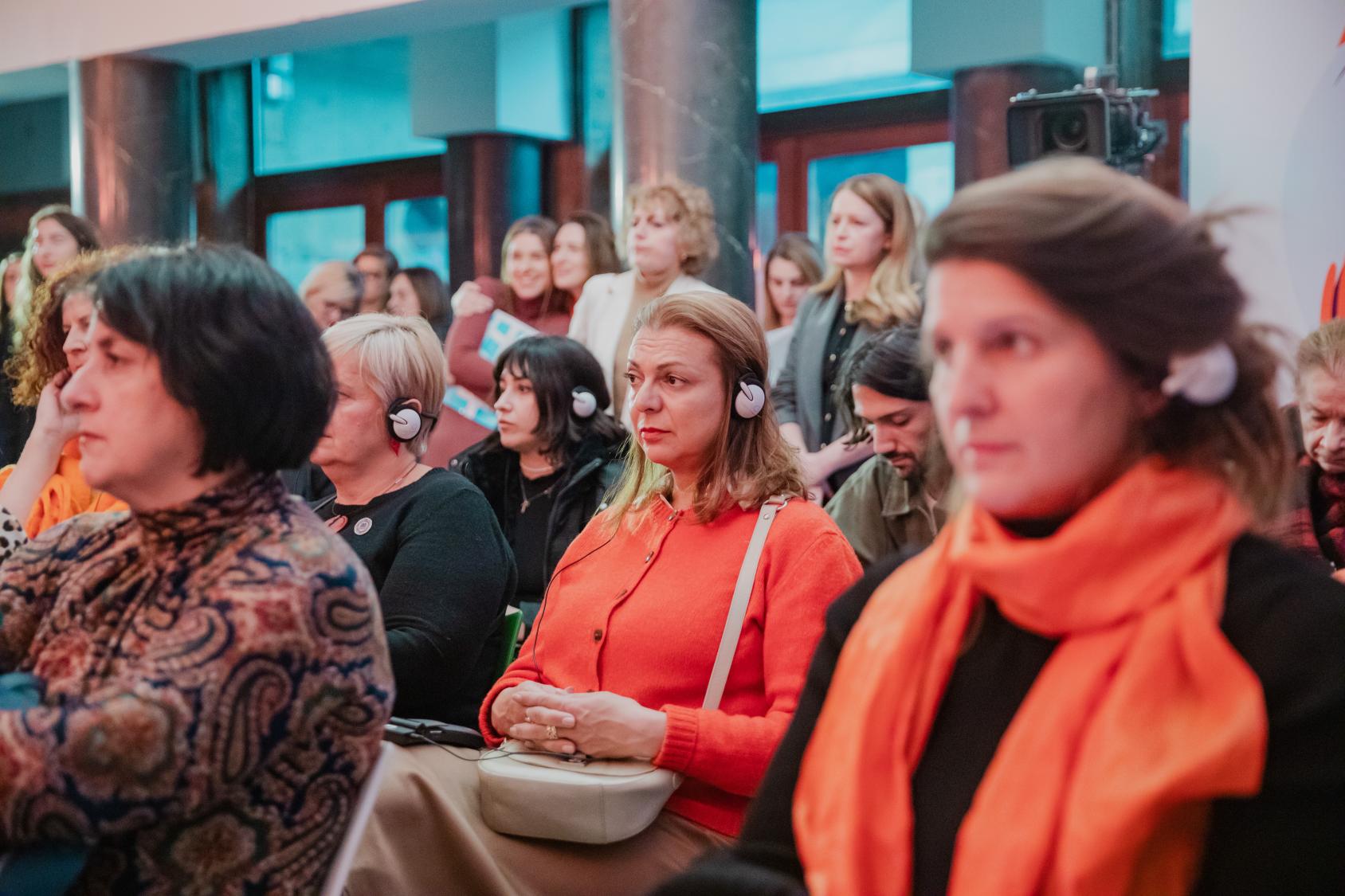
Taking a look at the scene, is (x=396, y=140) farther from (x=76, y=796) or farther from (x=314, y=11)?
(x=76, y=796)

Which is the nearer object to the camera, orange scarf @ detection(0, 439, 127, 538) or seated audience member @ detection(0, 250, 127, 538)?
seated audience member @ detection(0, 250, 127, 538)

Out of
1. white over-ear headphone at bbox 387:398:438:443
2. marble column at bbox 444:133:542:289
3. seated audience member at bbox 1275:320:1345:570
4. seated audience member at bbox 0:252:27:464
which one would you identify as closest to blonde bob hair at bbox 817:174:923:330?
seated audience member at bbox 1275:320:1345:570

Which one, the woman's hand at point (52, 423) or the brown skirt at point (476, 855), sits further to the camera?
the woman's hand at point (52, 423)

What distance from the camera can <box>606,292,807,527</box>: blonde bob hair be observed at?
2.42m

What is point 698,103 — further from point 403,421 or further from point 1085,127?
point 403,421

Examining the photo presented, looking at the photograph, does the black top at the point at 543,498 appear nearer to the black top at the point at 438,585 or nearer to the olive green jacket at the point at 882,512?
the olive green jacket at the point at 882,512

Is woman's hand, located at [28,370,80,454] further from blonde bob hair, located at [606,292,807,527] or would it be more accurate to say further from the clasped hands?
the clasped hands

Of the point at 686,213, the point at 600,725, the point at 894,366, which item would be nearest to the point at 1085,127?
the point at 686,213

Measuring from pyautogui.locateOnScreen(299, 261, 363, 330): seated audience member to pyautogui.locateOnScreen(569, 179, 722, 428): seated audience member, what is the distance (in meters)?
1.28

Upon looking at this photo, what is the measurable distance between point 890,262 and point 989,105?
2926mm

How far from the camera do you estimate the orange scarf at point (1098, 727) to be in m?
1.16

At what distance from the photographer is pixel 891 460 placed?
3199 millimetres

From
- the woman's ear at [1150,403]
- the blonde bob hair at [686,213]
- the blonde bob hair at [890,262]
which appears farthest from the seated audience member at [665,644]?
the blonde bob hair at [686,213]

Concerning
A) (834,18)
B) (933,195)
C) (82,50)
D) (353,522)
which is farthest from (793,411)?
(82,50)
